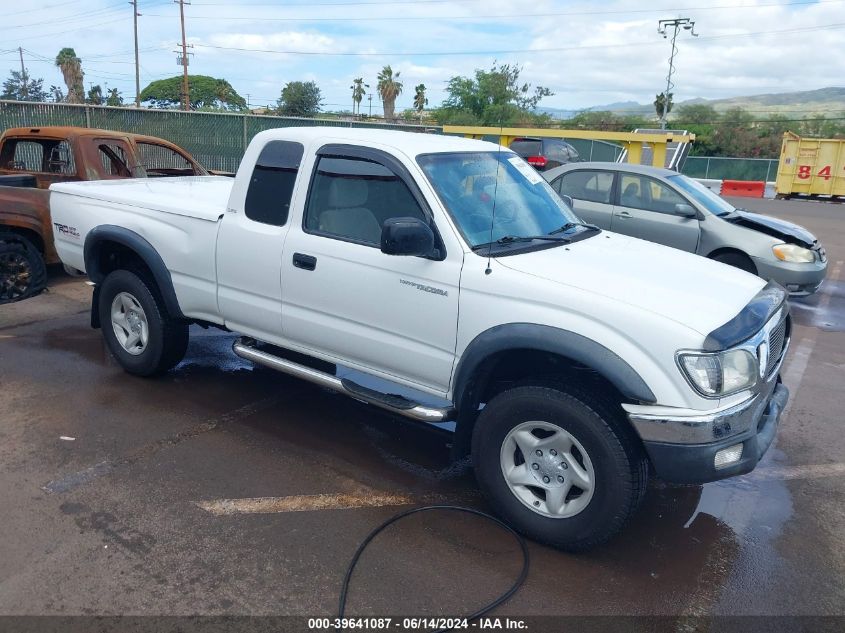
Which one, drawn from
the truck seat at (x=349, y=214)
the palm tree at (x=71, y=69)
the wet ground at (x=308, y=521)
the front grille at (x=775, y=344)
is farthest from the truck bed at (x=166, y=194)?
the palm tree at (x=71, y=69)

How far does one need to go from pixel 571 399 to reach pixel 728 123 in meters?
56.7

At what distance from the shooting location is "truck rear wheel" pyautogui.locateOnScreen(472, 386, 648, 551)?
11.0 ft

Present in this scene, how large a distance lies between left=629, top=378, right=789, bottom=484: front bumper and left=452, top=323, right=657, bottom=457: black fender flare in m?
0.15

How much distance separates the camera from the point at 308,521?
150 inches

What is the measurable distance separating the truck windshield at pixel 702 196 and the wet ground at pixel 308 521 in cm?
414

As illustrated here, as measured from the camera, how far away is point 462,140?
484cm

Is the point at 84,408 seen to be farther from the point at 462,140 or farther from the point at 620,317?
the point at 620,317

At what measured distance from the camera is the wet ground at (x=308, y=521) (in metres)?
3.25

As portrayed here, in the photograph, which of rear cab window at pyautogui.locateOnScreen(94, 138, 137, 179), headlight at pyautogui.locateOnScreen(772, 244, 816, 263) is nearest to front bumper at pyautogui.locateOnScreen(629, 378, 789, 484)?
headlight at pyautogui.locateOnScreen(772, 244, 816, 263)

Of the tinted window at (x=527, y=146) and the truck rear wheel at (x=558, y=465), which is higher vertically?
the tinted window at (x=527, y=146)

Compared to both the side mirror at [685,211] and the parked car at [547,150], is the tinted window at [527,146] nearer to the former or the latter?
the parked car at [547,150]

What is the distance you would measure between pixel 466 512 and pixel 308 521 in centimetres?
86

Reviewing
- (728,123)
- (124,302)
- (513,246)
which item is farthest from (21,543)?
(728,123)

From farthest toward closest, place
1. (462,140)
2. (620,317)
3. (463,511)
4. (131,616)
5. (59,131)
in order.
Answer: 1. (59,131)
2. (462,140)
3. (463,511)
4. (620,317)
5. (131,616)
